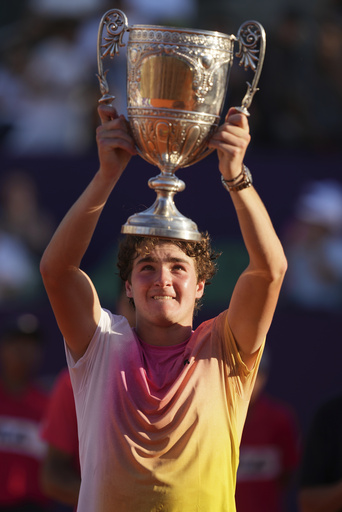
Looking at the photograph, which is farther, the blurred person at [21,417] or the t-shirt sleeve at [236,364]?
the blurred person at [21,417]

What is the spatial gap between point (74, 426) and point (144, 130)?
191 cm

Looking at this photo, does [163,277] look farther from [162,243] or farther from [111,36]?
[111,36]

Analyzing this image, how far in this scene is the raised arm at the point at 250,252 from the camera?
10.9 feet

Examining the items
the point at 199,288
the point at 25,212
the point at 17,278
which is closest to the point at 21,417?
the point at 17,278

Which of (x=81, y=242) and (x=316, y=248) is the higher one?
(x=316, y=248)

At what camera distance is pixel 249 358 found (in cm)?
351

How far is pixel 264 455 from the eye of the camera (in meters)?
6.00

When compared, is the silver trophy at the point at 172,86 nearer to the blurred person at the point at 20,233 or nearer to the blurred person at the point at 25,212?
the blurred person at the point at 20,233

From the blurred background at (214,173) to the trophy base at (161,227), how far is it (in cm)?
337

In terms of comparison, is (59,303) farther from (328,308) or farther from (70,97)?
(70,97)

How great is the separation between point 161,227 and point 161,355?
451mm

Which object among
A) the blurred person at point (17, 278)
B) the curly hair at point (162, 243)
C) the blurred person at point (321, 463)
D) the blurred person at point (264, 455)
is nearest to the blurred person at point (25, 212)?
the blurred person at point (17, 278)

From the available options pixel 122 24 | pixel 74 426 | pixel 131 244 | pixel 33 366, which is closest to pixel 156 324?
pixel 131 244

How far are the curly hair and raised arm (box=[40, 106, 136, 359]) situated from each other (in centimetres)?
19
